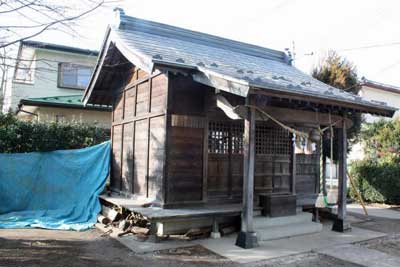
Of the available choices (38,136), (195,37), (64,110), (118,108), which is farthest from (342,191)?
(64,110)

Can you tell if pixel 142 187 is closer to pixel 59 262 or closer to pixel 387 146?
pixel 59 262

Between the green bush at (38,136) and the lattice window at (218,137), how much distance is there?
4.48m

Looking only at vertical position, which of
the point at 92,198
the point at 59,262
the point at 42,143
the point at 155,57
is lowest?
the point at 59,262

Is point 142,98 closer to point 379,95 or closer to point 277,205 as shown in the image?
point 277,205

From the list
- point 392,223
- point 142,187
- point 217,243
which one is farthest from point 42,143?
point 392,223

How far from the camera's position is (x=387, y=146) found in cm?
1231

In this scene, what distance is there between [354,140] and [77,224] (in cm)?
999

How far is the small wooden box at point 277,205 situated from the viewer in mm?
6668

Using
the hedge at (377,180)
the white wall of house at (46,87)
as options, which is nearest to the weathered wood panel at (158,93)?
the hedge at (377,180)

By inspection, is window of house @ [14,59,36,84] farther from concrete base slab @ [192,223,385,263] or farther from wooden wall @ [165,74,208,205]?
concrete base slab @ [192,223,385,263]

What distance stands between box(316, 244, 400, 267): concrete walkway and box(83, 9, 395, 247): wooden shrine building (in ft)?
4.09

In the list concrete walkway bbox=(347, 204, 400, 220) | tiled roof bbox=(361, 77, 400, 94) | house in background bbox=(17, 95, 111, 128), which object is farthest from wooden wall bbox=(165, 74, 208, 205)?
tiled roof bbox=(361, 77, 400, 94)

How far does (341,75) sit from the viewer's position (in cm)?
1130

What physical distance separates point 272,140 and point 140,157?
10.1ft
